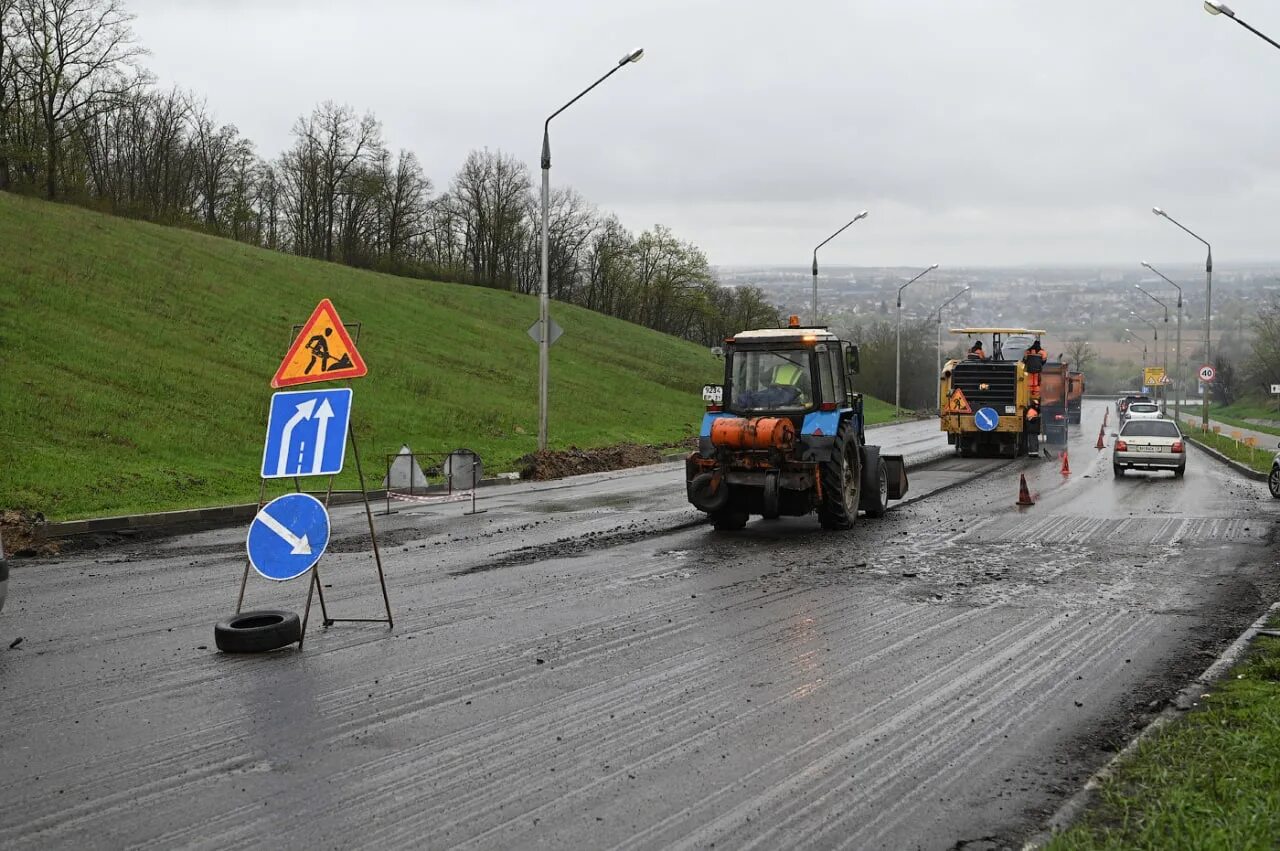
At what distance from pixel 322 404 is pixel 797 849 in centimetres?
611

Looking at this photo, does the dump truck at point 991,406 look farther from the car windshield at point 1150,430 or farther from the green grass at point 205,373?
the green grass at point 205,373

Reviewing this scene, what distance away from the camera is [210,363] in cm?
3506

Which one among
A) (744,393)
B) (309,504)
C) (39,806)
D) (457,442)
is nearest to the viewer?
(39,806)

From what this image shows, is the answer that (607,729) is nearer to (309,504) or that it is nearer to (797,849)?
(797,849)

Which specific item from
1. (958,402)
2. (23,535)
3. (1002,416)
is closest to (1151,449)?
(1002,416)

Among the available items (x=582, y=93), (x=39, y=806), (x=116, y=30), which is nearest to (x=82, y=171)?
(x=116, y=30)

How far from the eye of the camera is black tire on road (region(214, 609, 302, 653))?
8797 mm

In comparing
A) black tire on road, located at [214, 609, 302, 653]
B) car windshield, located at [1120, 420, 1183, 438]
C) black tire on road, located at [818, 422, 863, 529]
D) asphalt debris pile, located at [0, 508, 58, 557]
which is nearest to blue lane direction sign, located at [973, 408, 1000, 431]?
car windshield, located at [1120, 420, 1183, 438]

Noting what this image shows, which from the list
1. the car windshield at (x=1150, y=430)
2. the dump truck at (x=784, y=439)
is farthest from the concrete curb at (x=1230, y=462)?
the dump truck at (x=784, y=439)

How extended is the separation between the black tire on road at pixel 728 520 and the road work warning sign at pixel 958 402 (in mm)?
20090

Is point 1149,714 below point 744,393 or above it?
below

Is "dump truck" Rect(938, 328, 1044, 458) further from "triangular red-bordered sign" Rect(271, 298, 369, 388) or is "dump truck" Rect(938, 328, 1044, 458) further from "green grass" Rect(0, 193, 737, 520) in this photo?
"triangular red-bordered sign" Rect(271, 298, 369, 388)

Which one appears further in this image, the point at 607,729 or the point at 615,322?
the point at 615,322

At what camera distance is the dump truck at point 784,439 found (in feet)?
52.1
